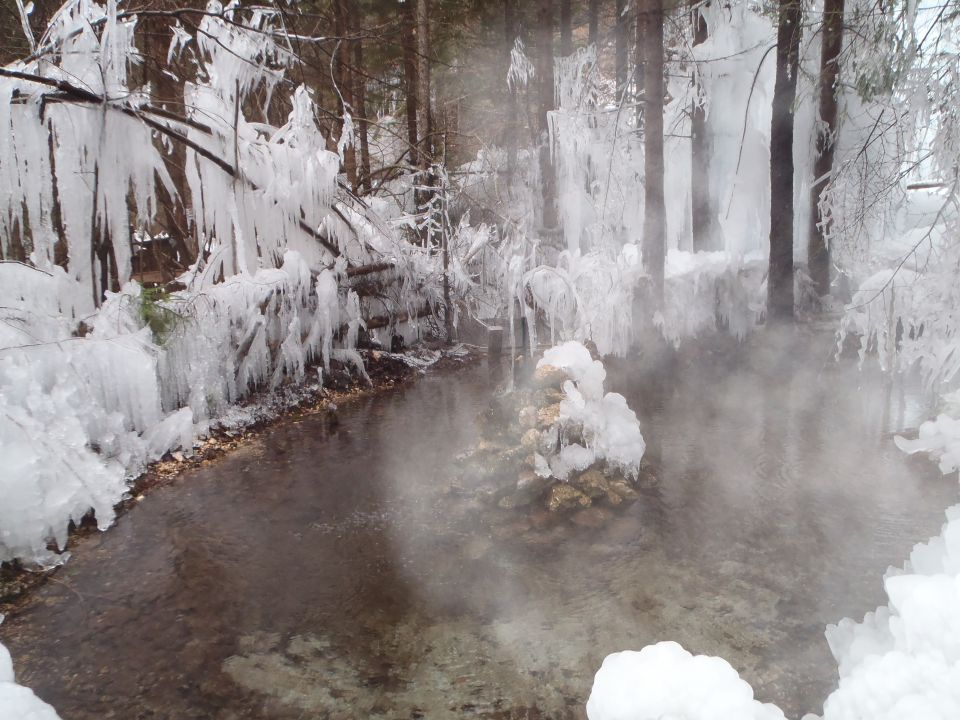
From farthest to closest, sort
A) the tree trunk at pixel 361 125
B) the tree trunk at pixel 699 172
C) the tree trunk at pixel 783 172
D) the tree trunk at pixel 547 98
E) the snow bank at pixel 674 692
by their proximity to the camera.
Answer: the tree trunk at pixel 547 98
the tree trunk at pixel 361 125
the tree trunk at pixel 699 172
the tree trunk at pixel 783 172
the snow bank at pixel 674 692

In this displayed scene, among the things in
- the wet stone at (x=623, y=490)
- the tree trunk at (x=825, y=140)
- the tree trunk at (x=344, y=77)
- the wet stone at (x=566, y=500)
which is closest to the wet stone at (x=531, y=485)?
the wet stone at (x=566, y=500)

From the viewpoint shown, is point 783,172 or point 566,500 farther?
point 783,172

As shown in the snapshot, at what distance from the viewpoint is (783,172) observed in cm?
1023

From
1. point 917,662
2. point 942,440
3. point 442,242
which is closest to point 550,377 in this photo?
point 942,440

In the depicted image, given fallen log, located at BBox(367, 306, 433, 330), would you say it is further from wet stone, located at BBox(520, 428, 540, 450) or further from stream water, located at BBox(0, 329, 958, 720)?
wet stone, located at BBox(520, 428, 540, 450)

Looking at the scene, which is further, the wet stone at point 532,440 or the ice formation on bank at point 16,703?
the wet stone at point 532,440

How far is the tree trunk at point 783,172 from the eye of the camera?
380 inches

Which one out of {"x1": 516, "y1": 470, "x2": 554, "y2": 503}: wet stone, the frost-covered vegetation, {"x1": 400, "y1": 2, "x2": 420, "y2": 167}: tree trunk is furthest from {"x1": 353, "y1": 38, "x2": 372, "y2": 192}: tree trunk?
{"x1": 516, "y1": 470, "x2": 554, "y2": 503}: wet stone

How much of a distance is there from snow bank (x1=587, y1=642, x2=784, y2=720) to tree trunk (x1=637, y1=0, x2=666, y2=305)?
8771mm

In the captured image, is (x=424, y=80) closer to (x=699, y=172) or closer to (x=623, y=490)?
(x=699, y=172)

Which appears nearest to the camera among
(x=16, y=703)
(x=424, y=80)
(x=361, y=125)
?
(x=16, y=703)

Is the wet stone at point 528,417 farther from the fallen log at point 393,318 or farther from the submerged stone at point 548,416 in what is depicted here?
the fallen log at point 393,318

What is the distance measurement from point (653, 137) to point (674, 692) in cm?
958

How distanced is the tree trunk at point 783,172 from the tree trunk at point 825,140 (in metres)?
0.47
